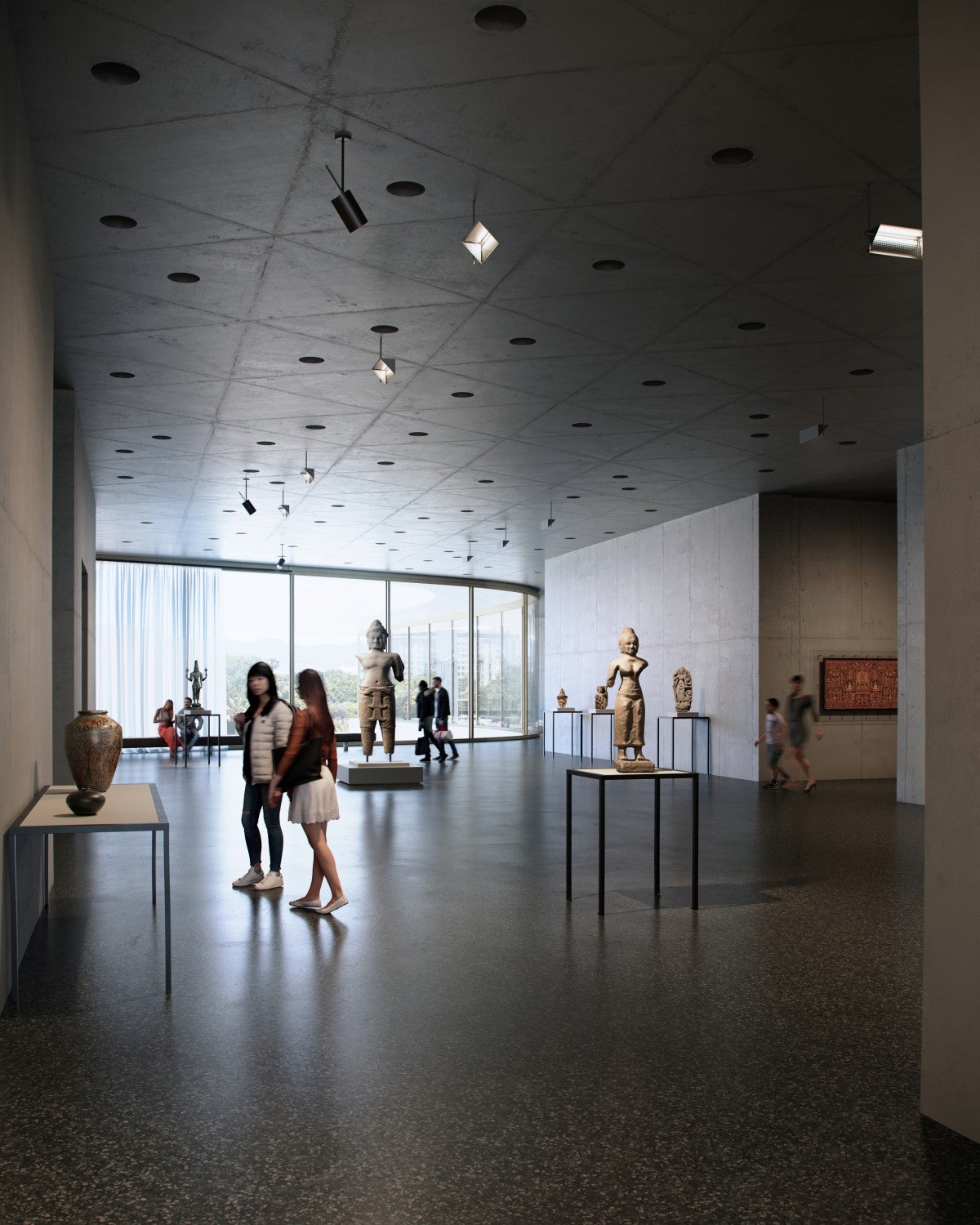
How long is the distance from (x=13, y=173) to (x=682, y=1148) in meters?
4.80

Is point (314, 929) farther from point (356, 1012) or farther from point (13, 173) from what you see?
point (13, 173)

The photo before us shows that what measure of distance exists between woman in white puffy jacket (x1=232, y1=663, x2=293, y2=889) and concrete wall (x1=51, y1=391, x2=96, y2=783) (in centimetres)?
309

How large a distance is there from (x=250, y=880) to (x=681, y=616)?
11454 mm

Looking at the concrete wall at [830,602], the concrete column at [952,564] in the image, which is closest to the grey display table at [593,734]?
the concrete wall at [830,602]

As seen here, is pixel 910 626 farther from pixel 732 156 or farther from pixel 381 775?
pixel 732 156

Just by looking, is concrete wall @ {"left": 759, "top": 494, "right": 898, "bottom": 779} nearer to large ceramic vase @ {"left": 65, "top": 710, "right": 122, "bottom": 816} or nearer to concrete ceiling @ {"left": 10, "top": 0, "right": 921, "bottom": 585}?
concrete ceiling @ {"left": 10, "top": 0, "right": 921, "bottom": 585}

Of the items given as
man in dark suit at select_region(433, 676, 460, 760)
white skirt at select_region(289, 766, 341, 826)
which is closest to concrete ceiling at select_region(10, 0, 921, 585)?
white skirt at select_region(289, 766, 341, 826)

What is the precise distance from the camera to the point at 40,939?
5.79 meters

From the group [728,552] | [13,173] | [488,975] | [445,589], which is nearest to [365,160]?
[13,173]

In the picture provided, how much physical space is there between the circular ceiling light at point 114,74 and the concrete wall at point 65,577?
19.0 feet

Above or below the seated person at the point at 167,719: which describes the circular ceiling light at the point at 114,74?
above

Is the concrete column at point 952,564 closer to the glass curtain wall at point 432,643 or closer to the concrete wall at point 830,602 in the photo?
the concrete wall at point 830,602

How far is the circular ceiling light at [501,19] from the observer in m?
4.38

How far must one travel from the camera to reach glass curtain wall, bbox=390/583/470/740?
27094 mm
